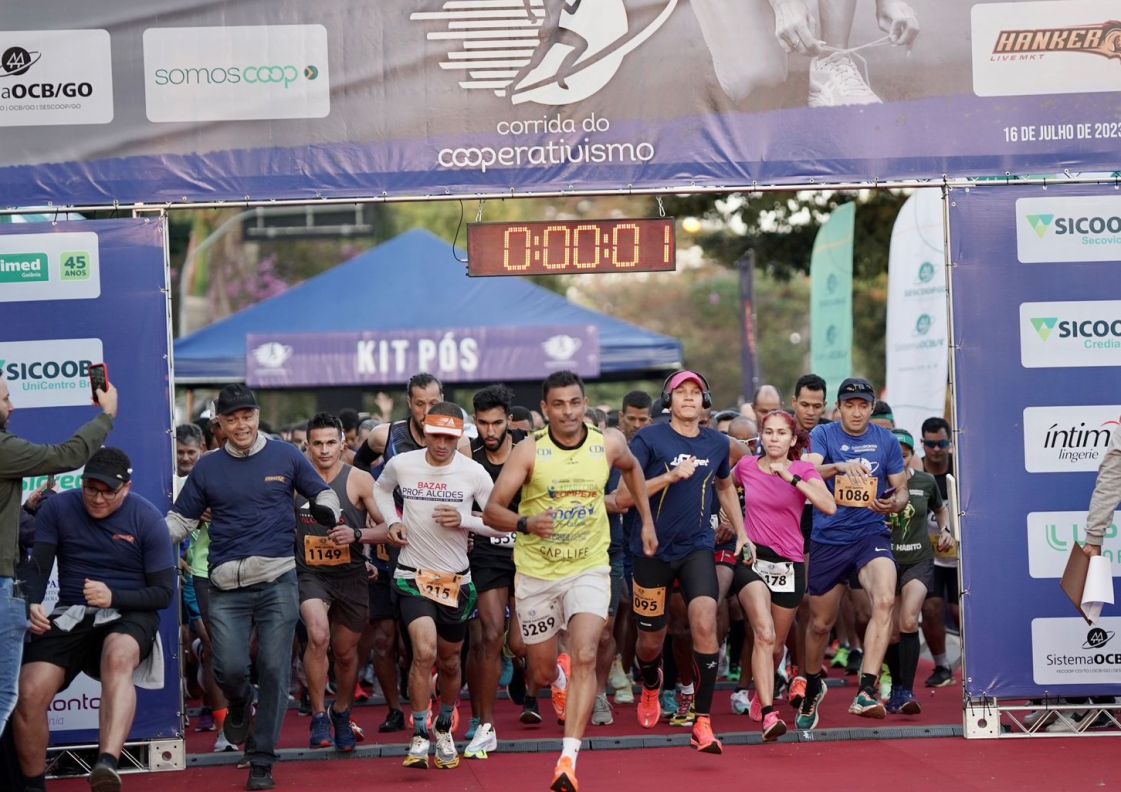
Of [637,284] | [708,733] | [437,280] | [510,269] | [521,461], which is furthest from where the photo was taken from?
[637,284]

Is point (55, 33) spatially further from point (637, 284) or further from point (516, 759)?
point (637, 284)

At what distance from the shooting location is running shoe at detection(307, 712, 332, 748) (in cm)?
1134

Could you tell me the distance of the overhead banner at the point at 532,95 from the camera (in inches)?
429

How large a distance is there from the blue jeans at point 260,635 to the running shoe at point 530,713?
272 cm

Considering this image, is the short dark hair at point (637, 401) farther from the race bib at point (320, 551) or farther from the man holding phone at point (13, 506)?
the man holding phone at point (13, 506)

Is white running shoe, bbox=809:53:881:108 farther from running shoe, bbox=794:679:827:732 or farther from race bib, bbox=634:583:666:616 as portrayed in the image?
running shoe, bbox=794:679:827:732

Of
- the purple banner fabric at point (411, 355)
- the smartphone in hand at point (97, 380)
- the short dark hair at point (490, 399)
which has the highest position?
the purple banner fabric at point (411, 355)

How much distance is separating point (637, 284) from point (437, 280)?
157 feet

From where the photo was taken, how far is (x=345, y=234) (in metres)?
45.0

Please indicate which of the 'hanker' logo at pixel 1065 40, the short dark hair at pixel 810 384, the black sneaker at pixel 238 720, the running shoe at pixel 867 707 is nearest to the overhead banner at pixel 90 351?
the black sneaker at pixel 238 720

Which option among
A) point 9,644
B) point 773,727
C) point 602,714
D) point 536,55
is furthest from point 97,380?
point 602,714

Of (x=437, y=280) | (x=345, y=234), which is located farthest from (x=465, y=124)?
(x=345, y=234)

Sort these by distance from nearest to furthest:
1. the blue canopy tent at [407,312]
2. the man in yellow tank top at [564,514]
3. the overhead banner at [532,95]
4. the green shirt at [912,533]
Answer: the man in yellow tank top at [564,514]
the overhead banner at [532,95]
the green shirt at [912,533]
the blue canopy tent at [407,312]

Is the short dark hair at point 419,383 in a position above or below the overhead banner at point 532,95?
below
